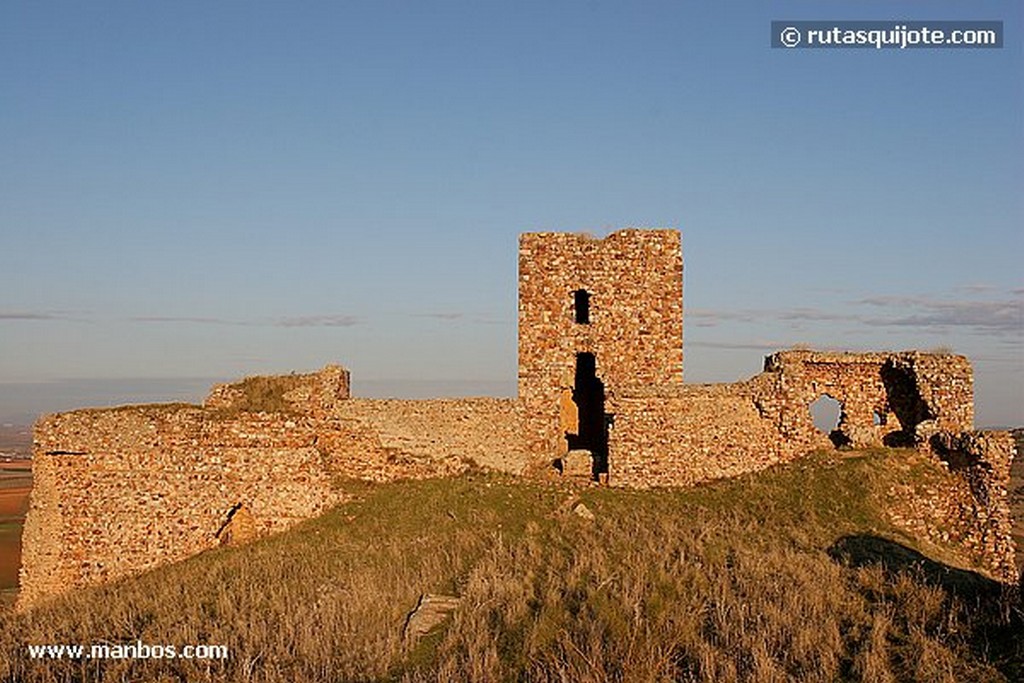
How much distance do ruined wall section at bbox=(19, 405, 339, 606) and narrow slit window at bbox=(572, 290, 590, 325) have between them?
697 centimetres

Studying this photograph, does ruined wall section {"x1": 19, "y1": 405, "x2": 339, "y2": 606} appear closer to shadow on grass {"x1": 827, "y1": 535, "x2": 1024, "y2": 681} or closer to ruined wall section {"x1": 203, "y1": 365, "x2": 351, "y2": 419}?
ruined wall section {"x1": 203, "y1": 365, "x2": 351, "y2": 419}

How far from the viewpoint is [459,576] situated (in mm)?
12625

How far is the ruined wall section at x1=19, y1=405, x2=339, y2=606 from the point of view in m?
14.7

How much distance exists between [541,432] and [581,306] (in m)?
2.99

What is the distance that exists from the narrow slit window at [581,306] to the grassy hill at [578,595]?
410cm

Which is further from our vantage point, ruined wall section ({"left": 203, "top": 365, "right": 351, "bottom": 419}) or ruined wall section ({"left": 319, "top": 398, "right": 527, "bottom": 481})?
ruined wall section ({"left": 319, "top": 398, "right": 527, "bottom": 481})

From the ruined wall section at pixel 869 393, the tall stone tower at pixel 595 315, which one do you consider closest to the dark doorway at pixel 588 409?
the tall stone tower at pixel 595 315

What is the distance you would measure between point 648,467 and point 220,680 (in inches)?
366

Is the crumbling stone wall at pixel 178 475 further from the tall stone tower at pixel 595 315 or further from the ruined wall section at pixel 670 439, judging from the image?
the ruined wall section at pixel 670 439

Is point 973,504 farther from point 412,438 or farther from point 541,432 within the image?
point 412,438

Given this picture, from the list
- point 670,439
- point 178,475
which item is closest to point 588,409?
point 670,439

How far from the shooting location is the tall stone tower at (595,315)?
1809 cm

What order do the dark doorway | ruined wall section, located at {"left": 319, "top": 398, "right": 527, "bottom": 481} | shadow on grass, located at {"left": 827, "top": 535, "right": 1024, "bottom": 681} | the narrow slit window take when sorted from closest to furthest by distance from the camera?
shadow on grass, located at {"left": 827, "top": 535, "right": 1024, "bottom": 681} < ruined wall section, located at {"left": 319, "top": 398, "right": 527, "bottom": 481} < the narrow slit window < the dark doorway

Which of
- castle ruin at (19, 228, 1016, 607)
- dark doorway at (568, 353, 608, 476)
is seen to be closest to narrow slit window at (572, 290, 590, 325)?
castle ruin at (19, 228, 1016, 607)
